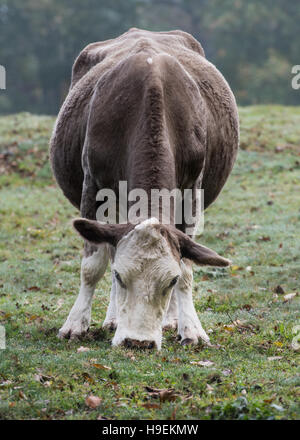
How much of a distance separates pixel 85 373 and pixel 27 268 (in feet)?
18.3

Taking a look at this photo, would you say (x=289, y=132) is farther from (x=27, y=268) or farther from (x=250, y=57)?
(x=250, y=57)

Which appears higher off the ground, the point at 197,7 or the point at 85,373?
the point at 197,7

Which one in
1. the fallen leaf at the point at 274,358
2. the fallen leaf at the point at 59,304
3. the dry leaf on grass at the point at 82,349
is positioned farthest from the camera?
the fallen leaf at the point at 59,304

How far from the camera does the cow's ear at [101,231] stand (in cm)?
599

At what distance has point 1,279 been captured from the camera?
10602 millimetres

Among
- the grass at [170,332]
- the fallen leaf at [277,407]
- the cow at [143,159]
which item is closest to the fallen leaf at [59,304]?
the grass at [170,332]

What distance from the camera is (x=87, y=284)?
7426 millimetres

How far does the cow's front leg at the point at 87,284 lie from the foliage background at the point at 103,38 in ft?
130

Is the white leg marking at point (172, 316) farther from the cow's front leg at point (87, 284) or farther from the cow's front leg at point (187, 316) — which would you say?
the cow's front leg at point (87, 284)

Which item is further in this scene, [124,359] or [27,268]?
[27,268]

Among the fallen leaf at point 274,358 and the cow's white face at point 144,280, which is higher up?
the cow's white face at point 144,280

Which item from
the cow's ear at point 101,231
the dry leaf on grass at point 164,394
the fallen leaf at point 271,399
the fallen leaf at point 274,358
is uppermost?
the cow's ear at point 101,231

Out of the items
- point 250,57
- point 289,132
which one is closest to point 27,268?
point 289,132

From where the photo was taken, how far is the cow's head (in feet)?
19.0
